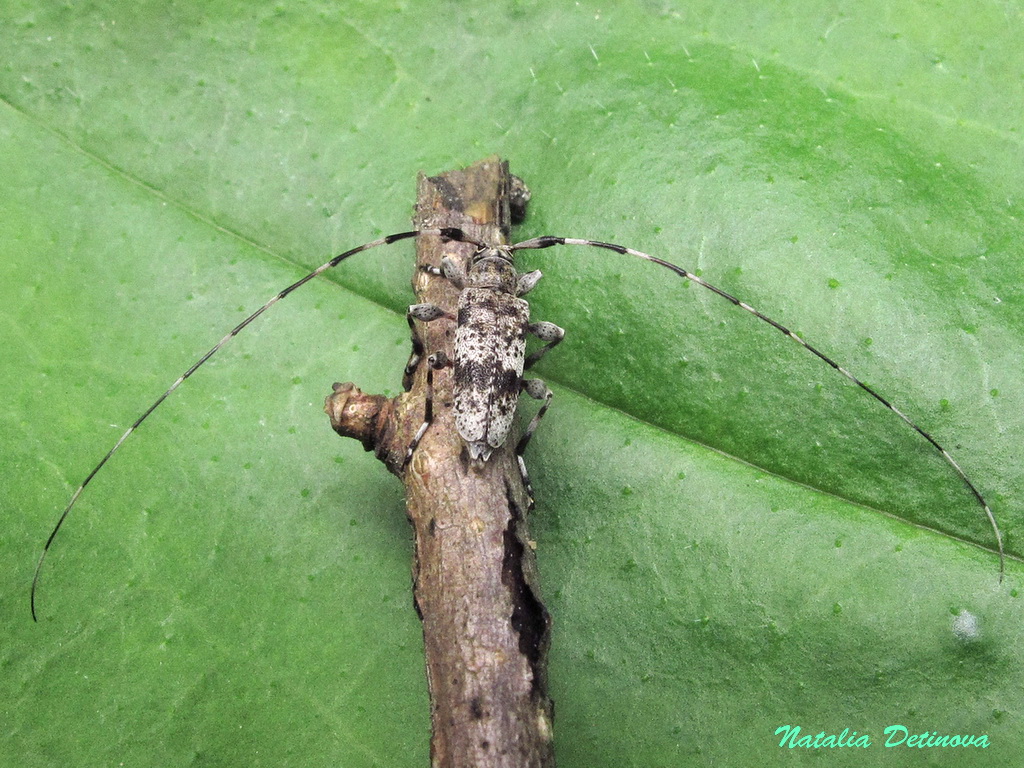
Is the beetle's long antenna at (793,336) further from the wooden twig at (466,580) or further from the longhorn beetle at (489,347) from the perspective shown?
the wooden twig at (466,580)

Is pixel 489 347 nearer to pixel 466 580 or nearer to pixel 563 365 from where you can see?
Answer: pixel 563 365

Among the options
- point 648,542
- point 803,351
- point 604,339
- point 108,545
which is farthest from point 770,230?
point 108,545

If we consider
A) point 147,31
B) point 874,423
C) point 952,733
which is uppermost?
point 147,31

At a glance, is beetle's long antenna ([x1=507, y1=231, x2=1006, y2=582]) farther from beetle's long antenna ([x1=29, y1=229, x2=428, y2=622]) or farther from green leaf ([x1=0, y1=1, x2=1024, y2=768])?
beetle's long antenna ([x1=29, y1=229, x2=428, y2=622])

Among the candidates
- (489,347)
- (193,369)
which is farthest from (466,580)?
(193,369)

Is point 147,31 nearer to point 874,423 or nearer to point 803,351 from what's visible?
point 803,351

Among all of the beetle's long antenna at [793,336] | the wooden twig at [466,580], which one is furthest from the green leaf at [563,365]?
the wooden twig at [466,580]
